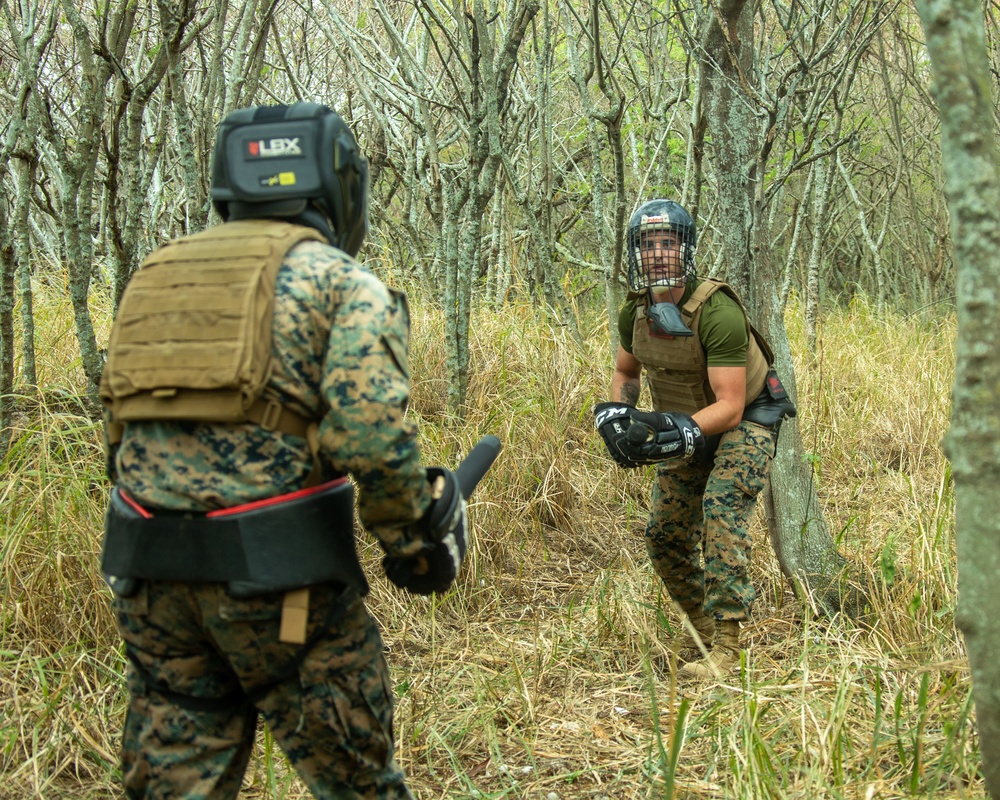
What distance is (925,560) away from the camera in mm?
3574

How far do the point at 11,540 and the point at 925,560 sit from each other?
3.35 metres

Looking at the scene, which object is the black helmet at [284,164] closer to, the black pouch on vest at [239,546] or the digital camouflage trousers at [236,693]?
the black pouch on vest at [239,546]

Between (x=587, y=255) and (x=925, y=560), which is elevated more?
(x=587, y=255)

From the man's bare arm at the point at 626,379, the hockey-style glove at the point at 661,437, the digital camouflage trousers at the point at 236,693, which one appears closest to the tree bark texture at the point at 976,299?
the digital camouflage trousers at the point at 236,693

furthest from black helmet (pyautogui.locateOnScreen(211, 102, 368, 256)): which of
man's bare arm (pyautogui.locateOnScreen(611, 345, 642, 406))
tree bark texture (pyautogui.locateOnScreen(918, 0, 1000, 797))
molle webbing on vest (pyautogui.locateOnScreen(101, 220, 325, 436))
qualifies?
man's bare arm (pyautogui.locateOnScreen(611, 345, 642, 406))

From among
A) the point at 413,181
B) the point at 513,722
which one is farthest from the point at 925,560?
the point at 413,181

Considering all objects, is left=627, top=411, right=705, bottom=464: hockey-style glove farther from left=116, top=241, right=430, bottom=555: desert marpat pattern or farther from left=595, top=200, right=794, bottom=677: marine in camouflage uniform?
left=116, top=241, right=430, bottom=555: desert marpat pattern

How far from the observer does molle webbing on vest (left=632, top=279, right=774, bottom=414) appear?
3631 mm

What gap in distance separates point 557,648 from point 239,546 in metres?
2.12

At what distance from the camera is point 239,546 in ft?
6.09

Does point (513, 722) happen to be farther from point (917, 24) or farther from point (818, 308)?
point (917, 24)

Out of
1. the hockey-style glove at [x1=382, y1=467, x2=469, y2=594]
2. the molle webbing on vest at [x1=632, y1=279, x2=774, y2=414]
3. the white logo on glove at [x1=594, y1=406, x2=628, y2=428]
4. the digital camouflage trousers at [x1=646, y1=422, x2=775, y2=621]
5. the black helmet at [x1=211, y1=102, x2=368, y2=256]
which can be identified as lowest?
the digital camouflage trousers at [x1=646, y1=422, x2=775, y2=621]

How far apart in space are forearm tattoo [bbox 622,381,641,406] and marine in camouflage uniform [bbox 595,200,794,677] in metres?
0.15

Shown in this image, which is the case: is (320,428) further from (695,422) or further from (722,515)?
(722,515)
